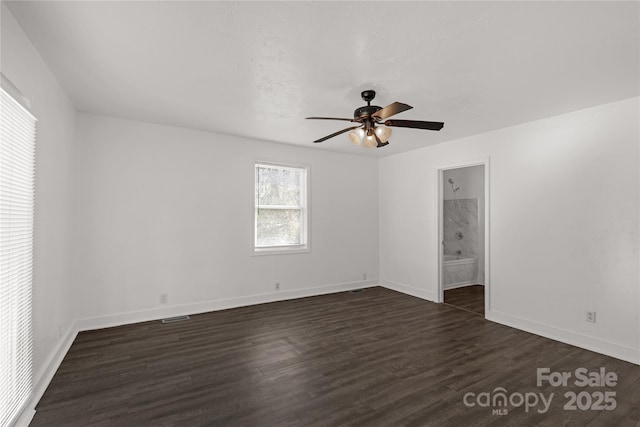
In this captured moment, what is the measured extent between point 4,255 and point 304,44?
7.53 feet

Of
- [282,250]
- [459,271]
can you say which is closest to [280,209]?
[282,250]

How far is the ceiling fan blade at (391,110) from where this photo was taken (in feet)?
7.82

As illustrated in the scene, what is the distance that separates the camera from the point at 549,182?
3.67m

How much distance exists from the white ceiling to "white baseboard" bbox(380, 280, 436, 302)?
9.60ft

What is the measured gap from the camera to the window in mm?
5035

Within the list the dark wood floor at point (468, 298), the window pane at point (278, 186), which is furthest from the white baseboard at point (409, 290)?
the window pane at point (278, 186)

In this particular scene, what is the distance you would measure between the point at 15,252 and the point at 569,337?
16.7 ft

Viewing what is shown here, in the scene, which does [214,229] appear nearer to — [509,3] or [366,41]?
[366,41]

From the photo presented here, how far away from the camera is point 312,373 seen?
8.91ft

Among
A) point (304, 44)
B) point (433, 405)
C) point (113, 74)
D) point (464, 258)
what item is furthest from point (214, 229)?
point (464, 258)

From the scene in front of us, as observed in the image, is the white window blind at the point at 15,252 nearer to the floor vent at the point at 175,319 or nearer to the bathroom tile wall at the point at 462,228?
the floor vent at the point at 175,319

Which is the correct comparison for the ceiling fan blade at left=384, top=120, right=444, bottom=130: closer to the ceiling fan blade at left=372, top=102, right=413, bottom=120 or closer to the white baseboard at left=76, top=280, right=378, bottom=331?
the ceiling fan blade at left=372, top=102, right=413, bottom=120

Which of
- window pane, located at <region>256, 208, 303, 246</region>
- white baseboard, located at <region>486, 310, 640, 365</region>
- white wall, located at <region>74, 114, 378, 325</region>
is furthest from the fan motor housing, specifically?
white baseboard, located at <region>486, 310, 640, 365</region>

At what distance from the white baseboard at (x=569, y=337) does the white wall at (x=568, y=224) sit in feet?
0.03
